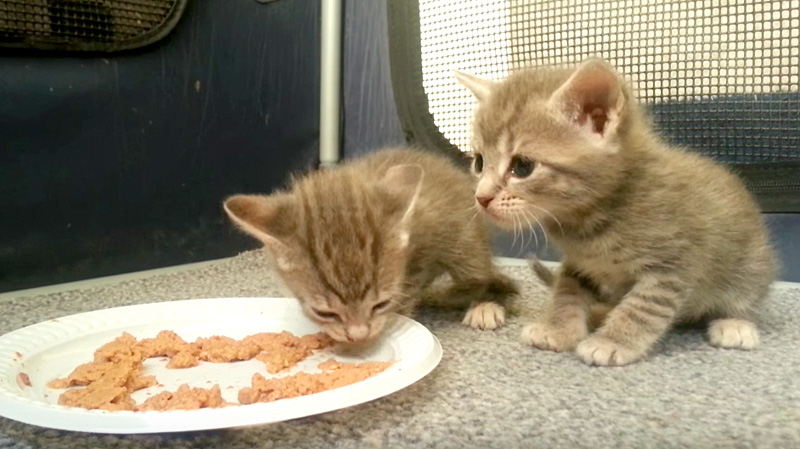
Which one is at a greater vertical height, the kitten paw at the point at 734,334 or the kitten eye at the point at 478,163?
the kitten eye at the point at 478,163

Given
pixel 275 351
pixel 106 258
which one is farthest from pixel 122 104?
pixel 275 351

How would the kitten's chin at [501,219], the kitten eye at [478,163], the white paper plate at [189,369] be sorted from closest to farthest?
the white paper plate at [189,369] → the kitten's chin at [501,219] → the kitten eye at [478,163]

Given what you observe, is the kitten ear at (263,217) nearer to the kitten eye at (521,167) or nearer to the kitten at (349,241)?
the kitten at (349,241)

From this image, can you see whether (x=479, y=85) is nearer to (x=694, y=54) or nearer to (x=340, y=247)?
(x=340, y=247)

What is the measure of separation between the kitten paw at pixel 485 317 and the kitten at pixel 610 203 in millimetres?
130

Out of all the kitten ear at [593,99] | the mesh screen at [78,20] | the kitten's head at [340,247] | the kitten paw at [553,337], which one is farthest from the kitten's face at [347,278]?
the mesh screen at [78,20]

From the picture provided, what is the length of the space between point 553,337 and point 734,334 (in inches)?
13.8

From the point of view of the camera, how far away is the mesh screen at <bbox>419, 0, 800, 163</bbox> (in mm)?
1731

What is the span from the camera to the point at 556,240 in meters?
1.40

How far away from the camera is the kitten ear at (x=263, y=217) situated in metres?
1.25

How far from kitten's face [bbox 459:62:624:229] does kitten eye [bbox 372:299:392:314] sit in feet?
0.82

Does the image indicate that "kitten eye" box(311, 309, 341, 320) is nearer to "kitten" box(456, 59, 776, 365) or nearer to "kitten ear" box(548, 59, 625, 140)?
"kitten" box(456, 59, 776, 365)

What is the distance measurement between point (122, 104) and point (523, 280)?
1.24 meters

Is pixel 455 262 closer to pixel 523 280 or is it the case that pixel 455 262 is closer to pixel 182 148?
pixel 523 280
